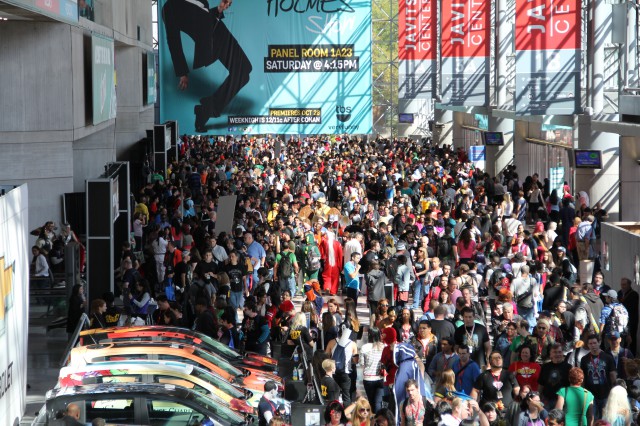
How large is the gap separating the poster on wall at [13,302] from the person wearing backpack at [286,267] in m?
8.94

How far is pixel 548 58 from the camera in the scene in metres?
26.8

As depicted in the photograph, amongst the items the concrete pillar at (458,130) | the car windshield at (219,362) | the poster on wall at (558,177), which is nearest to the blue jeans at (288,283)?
the car windshield at (219,362)

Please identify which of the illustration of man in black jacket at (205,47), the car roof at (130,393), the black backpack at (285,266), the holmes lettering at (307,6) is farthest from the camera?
the holmes lettering at (307,6)

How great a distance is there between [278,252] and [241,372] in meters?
7.60

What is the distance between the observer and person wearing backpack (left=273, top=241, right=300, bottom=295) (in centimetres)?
2128

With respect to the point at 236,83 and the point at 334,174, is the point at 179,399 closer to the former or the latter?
the point at 334,174

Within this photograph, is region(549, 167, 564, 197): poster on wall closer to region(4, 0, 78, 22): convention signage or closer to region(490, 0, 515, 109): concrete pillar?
region(490, 0, 515, 109): concrete pillar

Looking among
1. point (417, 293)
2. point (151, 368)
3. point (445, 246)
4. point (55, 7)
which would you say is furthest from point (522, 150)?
point (151, 368)

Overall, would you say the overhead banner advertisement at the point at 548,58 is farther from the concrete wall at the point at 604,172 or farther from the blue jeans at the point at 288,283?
the blue jeans at the point at 288,283

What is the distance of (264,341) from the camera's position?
53.9 ft

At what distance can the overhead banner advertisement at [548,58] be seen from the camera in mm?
26547

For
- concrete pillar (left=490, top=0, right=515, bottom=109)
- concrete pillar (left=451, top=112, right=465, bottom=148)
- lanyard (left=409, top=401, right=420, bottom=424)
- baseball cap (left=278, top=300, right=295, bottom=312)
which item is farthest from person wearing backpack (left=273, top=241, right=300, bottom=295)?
concrete pillar (left=451, top=112, right=465, bottom=148)

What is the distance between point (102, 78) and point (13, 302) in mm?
15059

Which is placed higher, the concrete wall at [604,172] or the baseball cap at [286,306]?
the concrete wall at [604,172]
